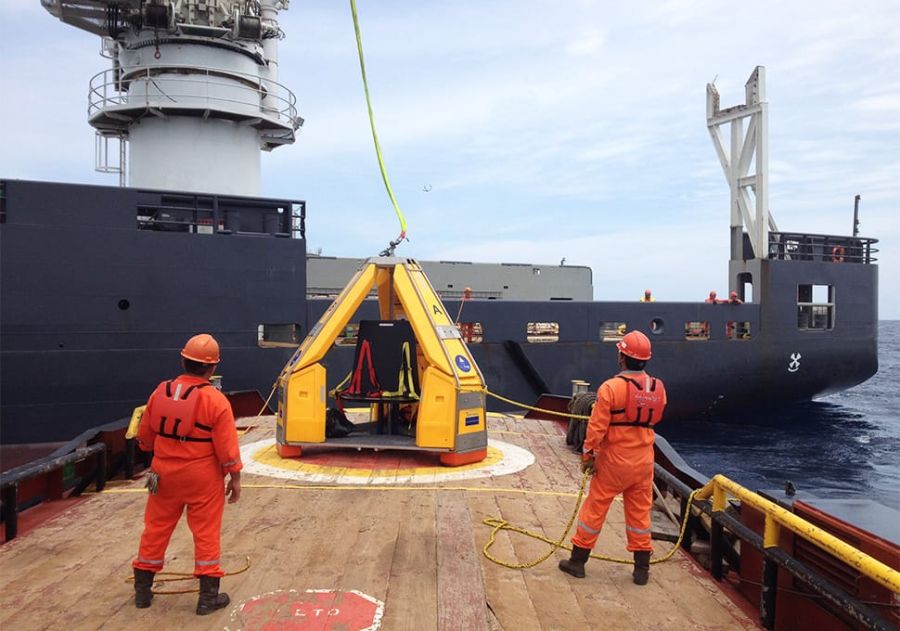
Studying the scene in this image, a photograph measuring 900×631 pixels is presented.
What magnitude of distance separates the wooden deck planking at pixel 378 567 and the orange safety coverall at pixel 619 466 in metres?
0.36

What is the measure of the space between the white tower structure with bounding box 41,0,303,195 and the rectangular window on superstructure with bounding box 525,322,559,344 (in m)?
7.33

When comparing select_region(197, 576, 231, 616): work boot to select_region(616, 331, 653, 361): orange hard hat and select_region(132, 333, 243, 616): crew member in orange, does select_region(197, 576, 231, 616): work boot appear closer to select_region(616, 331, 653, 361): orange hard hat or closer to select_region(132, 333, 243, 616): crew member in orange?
select_region(132, 333, 243, 616): crew member in orange

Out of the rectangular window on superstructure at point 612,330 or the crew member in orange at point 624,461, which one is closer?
the crew member in orange at point 624,461

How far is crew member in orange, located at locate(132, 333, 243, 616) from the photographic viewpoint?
381 cm

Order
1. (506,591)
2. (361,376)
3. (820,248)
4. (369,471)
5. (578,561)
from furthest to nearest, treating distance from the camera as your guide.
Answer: (820,248)
(361,376)
(369,471)
(578,561)
(506,591)

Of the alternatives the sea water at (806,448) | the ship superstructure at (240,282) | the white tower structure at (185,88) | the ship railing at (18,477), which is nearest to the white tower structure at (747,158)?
the ship superstructure at (240,282)

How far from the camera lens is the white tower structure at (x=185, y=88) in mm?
14547

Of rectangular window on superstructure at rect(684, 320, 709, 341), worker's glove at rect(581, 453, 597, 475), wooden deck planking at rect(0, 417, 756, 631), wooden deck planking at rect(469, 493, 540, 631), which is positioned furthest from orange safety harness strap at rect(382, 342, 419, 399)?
rectangular window on superstructure at rect(684, 320, 709, 341)

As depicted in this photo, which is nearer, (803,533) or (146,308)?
(803,533)

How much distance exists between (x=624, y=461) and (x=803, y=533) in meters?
1.24

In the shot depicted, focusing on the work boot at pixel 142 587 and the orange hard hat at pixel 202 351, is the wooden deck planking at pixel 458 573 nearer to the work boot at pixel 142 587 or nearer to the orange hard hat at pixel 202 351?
the work boot at pixel 142 587

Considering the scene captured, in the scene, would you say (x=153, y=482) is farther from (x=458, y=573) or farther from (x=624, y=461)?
(x=624, y=461)

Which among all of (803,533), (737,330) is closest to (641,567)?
(803,533)

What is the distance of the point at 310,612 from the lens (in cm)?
383
